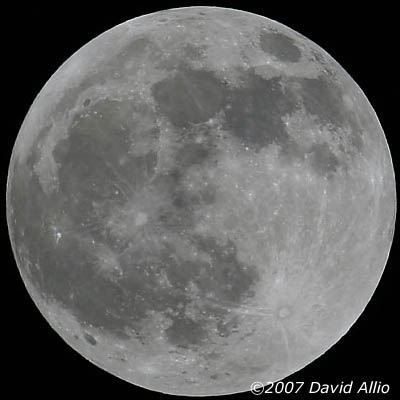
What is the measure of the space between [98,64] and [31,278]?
1433 millimetres

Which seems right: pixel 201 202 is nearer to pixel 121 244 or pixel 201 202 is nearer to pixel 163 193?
pixel 163 193

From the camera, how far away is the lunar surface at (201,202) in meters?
4.72

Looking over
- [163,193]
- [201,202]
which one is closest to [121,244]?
[163,193]

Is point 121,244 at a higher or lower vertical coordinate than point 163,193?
lower

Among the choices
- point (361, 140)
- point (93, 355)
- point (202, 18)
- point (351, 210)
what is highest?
point (202, 18)

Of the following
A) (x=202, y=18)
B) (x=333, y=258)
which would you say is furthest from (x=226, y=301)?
(x=202, y=18)

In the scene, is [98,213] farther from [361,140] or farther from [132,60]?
[361,140]

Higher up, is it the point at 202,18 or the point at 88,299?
the point at 202,18

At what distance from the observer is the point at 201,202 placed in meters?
4.69

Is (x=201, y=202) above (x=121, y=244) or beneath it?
above

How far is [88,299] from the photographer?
500 cm

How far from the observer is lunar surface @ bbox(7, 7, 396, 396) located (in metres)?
4.72

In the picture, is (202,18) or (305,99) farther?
(202,18)

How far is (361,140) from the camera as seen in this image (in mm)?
5203
